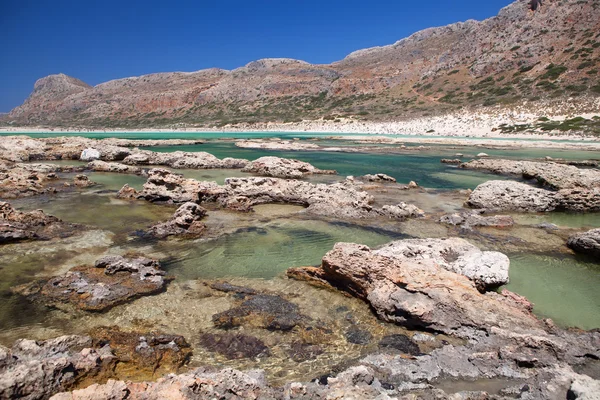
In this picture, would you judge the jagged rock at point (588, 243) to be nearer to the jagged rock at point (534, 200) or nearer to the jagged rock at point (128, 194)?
the jagged rock at point (534, 200)

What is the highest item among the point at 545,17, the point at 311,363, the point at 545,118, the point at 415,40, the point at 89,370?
the point at 415,40

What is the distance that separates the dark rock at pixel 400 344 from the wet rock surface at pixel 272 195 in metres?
6.53

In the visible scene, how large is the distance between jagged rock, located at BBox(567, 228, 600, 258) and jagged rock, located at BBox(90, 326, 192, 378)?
8782 mm

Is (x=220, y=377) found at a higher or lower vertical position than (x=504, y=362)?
higher

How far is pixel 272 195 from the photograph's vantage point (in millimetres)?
13492

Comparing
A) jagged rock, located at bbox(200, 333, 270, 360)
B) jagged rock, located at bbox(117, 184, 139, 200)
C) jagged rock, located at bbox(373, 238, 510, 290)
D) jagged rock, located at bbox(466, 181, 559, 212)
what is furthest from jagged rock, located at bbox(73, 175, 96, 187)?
jagged rock, located at bbox(466, 181, 559, 212)

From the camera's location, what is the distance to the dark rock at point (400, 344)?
4.64 m

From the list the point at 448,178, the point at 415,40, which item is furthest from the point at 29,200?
the point at 415,40

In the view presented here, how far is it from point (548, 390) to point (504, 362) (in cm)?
60

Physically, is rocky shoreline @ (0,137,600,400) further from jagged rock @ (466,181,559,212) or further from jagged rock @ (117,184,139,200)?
jagged rock @ (117,184,139,200)

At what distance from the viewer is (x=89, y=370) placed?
375 cm

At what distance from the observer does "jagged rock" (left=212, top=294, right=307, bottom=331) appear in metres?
5.22

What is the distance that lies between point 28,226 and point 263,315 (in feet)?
24.5

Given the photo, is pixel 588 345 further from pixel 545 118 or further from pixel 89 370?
pixel 545 118
